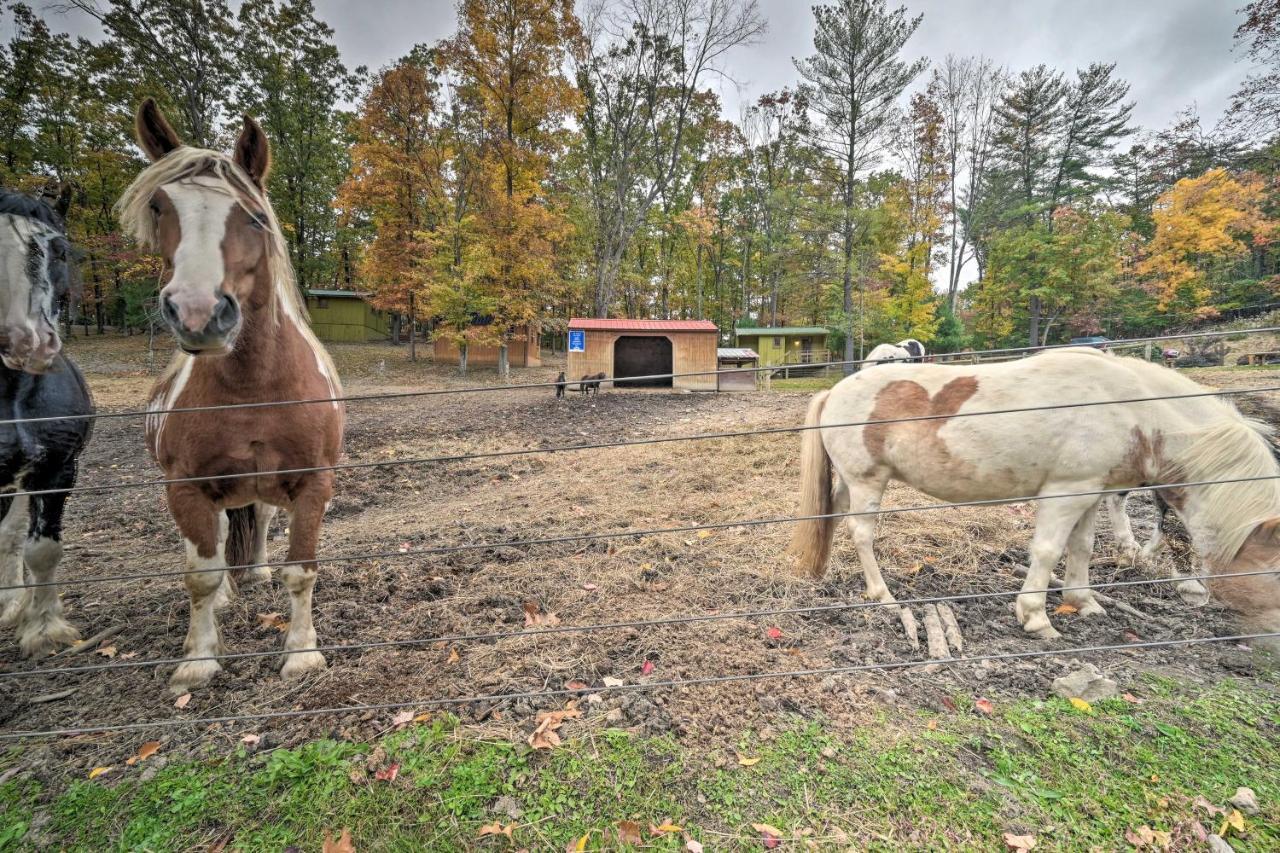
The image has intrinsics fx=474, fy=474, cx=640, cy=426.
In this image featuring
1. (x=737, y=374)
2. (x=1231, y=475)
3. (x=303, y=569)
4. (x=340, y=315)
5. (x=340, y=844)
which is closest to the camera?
(x=340, y=844)

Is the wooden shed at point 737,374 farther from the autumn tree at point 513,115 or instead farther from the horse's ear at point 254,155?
the horse's ear at point 254,155

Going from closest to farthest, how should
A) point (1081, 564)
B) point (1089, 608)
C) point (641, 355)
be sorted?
point (1089, 608), point (1081, 564), point (641, 355)

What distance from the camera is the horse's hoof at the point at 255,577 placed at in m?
3.45

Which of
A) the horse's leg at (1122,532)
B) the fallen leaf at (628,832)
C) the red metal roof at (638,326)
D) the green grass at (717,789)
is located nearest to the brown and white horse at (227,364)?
the green grass at (717,789)

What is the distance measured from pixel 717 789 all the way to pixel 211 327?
8.47 ft

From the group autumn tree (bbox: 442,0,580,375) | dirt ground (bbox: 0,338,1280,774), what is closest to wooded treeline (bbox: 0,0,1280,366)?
autumn tree (bbox: 442,0,580,375)

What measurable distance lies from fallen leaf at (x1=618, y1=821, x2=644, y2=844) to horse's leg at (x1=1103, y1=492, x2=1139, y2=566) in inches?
169

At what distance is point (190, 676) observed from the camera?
2.37 meters

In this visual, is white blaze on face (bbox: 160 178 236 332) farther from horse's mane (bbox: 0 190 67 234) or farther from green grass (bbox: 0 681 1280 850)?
green grass (bbox: 0 681 1280 850)

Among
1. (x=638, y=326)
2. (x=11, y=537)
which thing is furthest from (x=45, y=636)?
(x=638, y=326)

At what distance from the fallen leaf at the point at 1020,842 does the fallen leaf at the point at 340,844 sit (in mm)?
2266

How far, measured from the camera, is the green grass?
66.5 inches

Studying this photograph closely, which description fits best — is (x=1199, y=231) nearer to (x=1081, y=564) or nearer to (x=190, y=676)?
(x=1081, y=564)

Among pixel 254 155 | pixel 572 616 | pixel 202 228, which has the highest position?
pixel 254 155
